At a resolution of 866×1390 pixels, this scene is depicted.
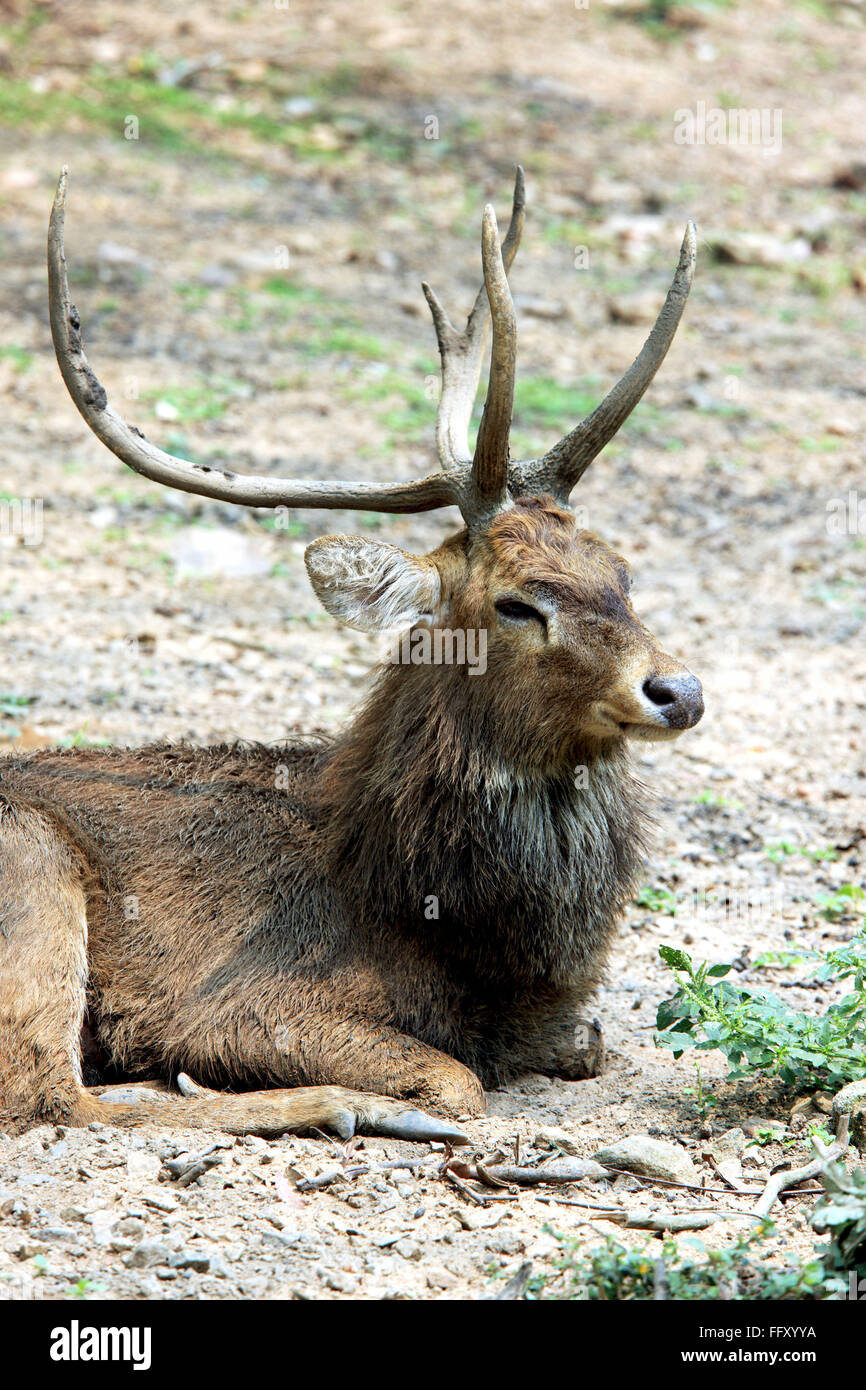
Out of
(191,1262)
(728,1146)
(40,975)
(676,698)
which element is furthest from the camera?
(40,975)

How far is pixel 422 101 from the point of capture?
50.5 feet

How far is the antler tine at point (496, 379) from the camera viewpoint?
4605 millimetres

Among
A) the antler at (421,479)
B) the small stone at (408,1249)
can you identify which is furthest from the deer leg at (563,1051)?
the antler at (421,479)

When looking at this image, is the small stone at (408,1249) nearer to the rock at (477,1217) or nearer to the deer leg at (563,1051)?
the rock at (477,1217)

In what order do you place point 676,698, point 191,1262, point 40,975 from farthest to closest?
point 40,975
point 676,698
point 191,1262

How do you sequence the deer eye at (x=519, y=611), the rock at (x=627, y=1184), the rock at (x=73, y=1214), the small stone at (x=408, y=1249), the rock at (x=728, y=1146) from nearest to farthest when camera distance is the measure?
1. the small stone at (x=408, y=1249)
2. the rock at (x=73, y=1214)
3. the rock at (x=627, y=1184)
4. the rock at (x=728, y=1146)
5. the deer eye at (x=519, y=611)

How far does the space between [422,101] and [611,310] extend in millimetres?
4360

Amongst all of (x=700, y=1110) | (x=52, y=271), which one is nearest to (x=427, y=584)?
(x=52, y=271)

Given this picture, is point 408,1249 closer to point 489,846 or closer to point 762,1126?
point 762,1126

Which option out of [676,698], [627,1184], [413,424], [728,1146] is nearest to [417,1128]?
[627,1184]

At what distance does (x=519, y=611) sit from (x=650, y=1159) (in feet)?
5.56

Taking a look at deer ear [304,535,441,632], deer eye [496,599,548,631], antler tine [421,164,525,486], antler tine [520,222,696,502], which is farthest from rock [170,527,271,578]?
deer eye [496,599,548,631]

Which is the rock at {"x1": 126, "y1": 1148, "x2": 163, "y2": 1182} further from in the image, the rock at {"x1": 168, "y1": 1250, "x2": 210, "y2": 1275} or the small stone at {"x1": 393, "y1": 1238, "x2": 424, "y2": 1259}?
the small stone at {"x1": 393, "y1": 1238, "x2": 424, "y2": 1259}

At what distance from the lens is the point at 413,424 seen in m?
10.7
